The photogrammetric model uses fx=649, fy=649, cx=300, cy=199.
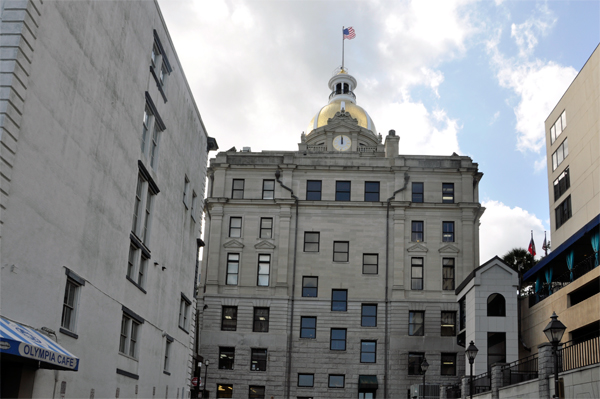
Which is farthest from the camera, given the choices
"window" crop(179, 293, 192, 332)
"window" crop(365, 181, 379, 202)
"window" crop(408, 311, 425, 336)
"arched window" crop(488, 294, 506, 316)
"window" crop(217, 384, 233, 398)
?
"window" crop(365, 181, 379, 202)

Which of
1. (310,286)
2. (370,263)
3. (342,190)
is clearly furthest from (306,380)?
(342,190)

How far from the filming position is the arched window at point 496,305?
4194cm

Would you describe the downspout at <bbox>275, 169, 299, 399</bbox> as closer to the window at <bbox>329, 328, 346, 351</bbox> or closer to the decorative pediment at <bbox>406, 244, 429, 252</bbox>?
the window at <bbox>329, 328, 346, 351</bbox>

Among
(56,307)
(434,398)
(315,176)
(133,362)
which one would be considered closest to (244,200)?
(315,176)

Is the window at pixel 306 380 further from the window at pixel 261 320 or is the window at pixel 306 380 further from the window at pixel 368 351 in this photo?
the window at pixel 261 320

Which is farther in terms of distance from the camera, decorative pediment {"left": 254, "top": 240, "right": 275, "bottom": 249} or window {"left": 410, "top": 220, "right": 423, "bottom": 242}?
decorative pediment {"left": 254, "top": 240, "right": 275, "bottom": 249}

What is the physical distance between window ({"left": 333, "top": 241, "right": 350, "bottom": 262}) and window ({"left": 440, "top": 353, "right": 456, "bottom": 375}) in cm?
1126

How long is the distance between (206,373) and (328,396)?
9885mm

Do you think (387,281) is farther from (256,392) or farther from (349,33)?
(349,33)

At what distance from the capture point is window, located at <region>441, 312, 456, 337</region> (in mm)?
52375

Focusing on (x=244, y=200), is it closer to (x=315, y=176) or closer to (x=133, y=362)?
(x=315, y=176)

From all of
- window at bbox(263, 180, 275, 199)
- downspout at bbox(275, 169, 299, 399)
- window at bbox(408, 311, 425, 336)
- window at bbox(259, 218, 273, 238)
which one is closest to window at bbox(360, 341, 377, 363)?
window at bbox(408, 311, 425, 336)

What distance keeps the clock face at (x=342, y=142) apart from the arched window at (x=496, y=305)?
52511 mm

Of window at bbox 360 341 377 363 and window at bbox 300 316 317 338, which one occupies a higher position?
window at bbox 300 316 317 338
